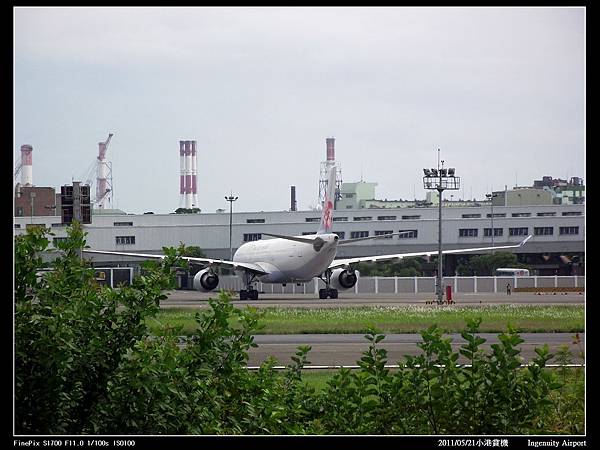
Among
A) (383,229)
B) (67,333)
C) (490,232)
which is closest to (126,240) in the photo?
(383,229)

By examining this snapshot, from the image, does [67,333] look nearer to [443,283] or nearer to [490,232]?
[443,283]

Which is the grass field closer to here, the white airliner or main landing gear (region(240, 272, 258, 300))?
the white airliner

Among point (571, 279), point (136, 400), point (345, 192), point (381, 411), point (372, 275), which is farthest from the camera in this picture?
point (345, 192)

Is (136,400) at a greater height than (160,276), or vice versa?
(160,276)

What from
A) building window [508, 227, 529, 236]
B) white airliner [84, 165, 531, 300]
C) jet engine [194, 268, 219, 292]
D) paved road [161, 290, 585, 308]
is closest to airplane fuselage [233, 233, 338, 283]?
white airliner [84, 165, 531, 300]

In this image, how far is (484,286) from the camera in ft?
226

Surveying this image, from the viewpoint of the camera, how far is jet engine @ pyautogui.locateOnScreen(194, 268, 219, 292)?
54.8 meters

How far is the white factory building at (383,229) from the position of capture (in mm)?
62188

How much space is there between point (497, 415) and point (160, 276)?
3734 mm

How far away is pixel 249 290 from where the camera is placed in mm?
55844

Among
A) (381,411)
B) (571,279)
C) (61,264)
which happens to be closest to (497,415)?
(381,411)

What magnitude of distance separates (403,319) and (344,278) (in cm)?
2458

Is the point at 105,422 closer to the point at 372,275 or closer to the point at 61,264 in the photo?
the point at 61,264

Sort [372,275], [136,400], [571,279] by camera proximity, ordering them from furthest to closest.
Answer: [372,275] < [571,279] < [136,400]
